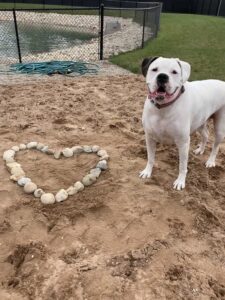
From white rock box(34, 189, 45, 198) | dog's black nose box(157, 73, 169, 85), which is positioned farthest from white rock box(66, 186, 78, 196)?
dog's black nose box(157, 73, 169, 85)

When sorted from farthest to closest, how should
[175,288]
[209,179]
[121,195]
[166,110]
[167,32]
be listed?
[167,32] → [209,179] → [121,195] → [166,110] → [175,288]

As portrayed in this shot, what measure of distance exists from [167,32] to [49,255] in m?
15.1

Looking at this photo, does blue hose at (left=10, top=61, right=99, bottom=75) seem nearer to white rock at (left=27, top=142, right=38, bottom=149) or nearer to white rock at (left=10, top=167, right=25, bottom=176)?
white rock at (left=27, top=142, right=38, bottom=149)

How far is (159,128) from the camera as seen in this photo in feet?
11.7

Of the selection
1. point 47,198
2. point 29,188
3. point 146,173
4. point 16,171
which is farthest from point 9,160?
point 146,173

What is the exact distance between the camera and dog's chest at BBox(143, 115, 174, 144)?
139 inches

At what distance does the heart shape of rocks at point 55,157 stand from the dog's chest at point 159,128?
831mm

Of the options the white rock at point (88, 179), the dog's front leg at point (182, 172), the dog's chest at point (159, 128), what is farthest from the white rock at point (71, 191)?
the dog's front leg at point (182, 172)

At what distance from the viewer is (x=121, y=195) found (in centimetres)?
379

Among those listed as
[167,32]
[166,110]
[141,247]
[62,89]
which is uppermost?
[166,110]

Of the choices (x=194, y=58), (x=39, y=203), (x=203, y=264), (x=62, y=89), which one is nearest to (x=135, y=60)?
(x=194, y=58)

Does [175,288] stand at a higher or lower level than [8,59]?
higher

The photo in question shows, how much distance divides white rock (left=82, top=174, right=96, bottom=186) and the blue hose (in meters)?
5.21

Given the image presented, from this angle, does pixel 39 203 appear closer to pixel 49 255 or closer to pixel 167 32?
pixel 49 255
